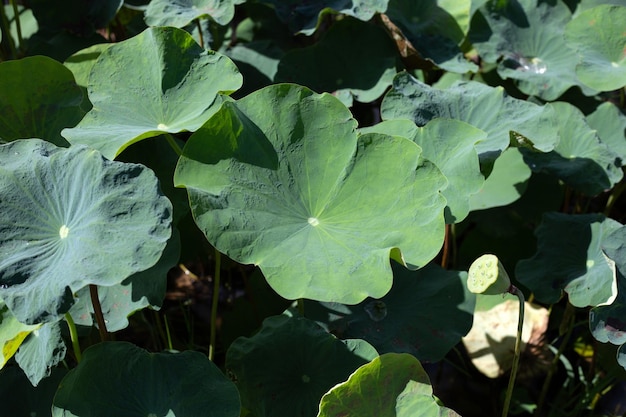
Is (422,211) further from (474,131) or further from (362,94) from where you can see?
(362,94)

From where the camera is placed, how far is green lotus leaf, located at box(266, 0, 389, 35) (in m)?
2.07

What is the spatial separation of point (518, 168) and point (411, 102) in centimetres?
39

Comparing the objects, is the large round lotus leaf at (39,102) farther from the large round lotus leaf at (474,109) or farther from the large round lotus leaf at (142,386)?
the large round lotus leaf at (474,109)

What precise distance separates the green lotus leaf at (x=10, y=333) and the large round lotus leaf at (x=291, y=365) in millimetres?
405

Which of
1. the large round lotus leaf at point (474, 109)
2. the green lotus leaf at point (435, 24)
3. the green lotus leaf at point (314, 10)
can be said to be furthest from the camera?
the green lotus leaf at point (435, 24)

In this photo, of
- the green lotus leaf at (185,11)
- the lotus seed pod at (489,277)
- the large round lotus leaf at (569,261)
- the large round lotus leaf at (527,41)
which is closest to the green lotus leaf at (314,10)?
the green lotus leaf at (185,11)

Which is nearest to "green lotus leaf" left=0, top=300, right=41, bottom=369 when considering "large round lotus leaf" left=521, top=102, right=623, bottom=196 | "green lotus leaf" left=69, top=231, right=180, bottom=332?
"green lotus leaf" left=69, top=231, right=180, bottom=332

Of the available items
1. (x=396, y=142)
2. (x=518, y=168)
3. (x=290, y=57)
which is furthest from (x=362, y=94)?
(x=396, y=142)

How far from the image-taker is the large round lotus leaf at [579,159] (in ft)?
6.25

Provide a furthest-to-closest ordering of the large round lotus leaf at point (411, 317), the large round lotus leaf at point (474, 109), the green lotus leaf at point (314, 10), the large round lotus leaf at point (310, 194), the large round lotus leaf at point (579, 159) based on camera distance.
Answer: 1. the green lotus leaf at point (314, 10)
2. the large round lotus leaf at point (579, 159)
3. the large round lotus leaf at point (474, 109)
4. the large round lotus leaf at point (411, 317)
5. the large round lotus leaf at point (310, 194)

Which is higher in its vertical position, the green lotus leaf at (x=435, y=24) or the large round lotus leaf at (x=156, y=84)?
the large round lotus leaf at (x=156, y=84)

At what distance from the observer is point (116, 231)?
1283 mm

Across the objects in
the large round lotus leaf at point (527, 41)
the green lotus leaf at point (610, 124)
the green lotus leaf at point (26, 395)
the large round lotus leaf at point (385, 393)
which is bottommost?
the green lotus leaf at point (26, 395)

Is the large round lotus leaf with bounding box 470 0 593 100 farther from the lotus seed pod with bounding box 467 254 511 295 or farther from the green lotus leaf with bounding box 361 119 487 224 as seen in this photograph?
the lotus seed pod with bounding box 467 254 511 295
